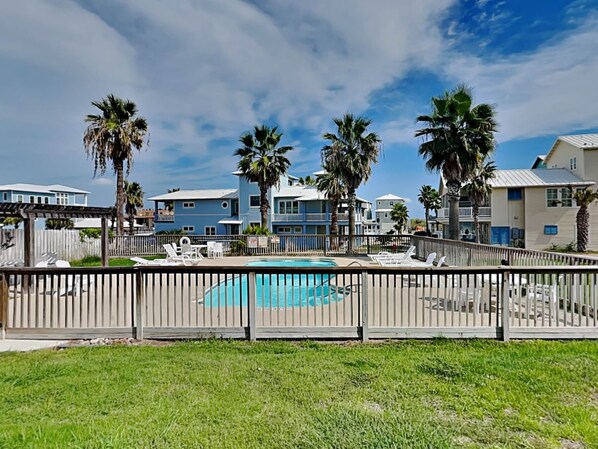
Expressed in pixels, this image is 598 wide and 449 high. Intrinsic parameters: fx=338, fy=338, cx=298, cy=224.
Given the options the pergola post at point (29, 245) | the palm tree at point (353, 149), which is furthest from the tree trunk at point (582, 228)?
the pergola post at point (29, 245)

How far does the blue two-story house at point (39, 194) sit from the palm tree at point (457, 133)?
37.3 metres

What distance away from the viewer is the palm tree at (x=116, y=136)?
66.6ft

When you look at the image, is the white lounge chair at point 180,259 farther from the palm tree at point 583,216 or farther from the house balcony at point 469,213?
the house balcony at point 469,213

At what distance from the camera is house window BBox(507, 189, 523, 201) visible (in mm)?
26828

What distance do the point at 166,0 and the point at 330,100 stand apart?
12769mm

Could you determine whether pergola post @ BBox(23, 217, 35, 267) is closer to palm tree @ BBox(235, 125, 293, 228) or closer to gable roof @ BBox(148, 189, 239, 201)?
palm tree @ BBox(235, 125, 293, 228)

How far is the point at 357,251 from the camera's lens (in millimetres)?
20734

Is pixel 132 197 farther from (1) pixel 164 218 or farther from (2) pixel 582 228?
(2) pixel 582 228

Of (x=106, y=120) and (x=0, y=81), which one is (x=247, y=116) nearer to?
(x=106, y=120)

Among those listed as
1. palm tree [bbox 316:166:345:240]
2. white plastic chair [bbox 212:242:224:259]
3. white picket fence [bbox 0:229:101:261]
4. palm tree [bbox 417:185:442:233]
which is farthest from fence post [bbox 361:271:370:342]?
palm tree [bbox 417:185:442:233]

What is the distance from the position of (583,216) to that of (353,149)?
647 inches

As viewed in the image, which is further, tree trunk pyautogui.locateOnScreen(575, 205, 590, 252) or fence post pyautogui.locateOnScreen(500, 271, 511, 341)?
tree trunk pyautogui.locateOnScreen(575, 205, 590, 252)

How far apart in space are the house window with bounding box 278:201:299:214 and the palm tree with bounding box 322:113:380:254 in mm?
12371

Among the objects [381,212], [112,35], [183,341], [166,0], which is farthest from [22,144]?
[381,212]
